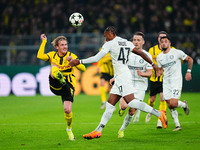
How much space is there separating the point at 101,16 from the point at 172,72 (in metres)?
14.3

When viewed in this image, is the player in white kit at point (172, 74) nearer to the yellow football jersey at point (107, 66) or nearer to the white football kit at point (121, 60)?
the white football kit at point (121, 60)

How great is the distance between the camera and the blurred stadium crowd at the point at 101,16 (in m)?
22.1

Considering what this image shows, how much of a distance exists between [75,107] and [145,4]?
10363 mm

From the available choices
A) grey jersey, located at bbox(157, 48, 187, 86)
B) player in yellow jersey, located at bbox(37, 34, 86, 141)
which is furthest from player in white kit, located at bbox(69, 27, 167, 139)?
grey jersey, located at bbox(157, 48, 187, 86)

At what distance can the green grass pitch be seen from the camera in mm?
7387

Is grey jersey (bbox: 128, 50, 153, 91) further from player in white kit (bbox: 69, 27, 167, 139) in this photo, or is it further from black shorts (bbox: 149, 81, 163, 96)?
black shorts (bbox: 149, 81, 163, 96)

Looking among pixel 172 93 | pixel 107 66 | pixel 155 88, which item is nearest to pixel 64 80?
pixel 172 93

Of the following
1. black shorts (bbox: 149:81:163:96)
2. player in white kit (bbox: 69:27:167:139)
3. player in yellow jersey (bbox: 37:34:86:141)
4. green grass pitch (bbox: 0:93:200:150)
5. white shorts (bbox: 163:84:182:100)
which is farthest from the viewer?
black shorts (bbox: 149:81:163:96)

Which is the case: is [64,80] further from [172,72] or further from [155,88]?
[155,88]

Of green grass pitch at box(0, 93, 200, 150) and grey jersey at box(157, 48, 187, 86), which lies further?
grey jersey at box(157, 48, 187, 86)

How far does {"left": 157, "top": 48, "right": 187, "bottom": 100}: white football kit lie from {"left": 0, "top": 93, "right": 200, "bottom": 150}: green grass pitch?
90 centimetres

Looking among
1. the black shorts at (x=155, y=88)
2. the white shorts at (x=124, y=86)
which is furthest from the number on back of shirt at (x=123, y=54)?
the black shorts at (x=155, y=88)

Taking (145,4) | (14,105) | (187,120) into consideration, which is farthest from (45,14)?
(187,120)

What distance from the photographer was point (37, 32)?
23.0m
